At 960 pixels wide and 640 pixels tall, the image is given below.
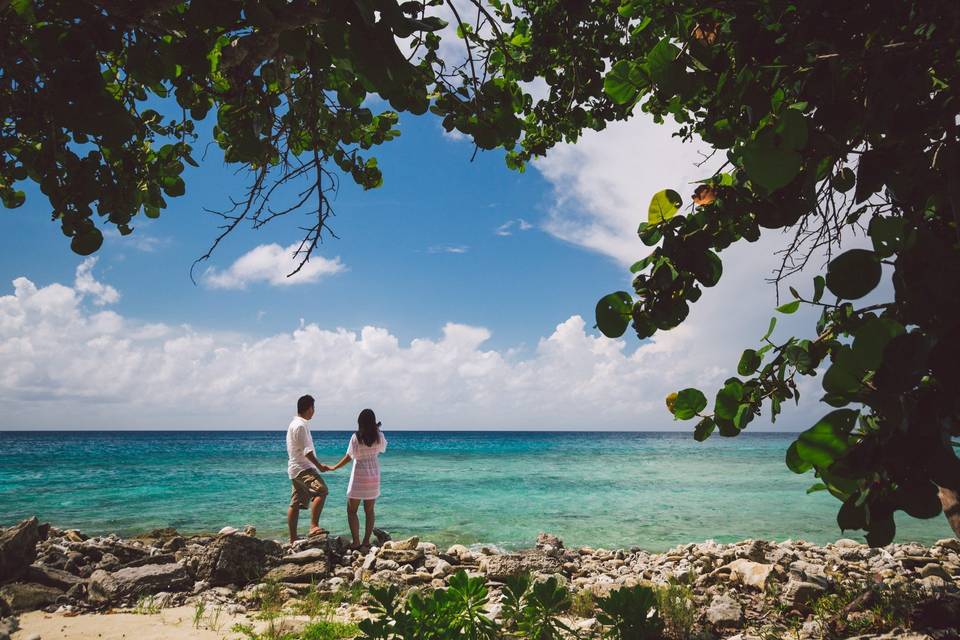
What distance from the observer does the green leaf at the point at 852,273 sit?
978mm

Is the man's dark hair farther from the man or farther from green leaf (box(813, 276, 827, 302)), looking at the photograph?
green leaf (box(813, 276, 827, 302))

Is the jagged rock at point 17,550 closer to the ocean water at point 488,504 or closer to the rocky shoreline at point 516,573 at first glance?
the rocky shoreline at point 516,573

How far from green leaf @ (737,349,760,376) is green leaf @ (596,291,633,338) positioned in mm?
696

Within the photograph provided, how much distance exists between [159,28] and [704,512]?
54.9 ft

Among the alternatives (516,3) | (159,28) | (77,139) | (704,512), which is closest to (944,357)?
(159,28)

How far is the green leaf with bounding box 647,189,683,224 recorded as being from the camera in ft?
5.06

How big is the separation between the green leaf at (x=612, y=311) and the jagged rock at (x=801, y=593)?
403 centimetres

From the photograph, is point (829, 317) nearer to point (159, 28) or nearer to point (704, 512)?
point (159, 28)

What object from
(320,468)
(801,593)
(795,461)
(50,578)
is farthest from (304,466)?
(795,461)

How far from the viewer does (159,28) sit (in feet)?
5.10

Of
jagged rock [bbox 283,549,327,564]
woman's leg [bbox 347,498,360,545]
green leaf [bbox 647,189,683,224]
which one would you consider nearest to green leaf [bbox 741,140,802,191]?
green leaf [bbox 647,189,683,224]

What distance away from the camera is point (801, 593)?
165 inches

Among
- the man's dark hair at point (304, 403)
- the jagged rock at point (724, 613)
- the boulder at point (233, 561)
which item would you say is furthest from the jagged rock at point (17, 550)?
the jagged rock at point (724, 613)

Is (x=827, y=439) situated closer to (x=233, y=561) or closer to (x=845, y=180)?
(x=845, y=180)
